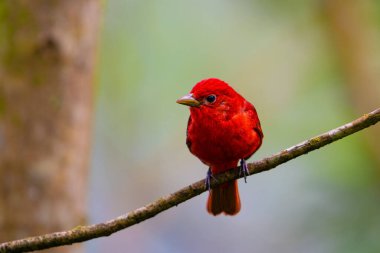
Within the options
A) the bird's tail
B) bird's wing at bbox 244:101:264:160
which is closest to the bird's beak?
bird's wing at bbox 244:101:264:160

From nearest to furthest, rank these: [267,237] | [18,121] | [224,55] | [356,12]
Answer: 1. [18,121]
2. [356,12]
3. [267,237]
4. [224,55]

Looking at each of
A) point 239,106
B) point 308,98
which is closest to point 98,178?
point 308,98

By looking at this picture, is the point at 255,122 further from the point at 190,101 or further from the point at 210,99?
the point at 190,101

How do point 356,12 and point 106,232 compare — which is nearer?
point 106,232

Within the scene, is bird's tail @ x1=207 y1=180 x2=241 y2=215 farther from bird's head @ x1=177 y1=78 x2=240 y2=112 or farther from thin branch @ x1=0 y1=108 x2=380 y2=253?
thin branch @ x1=0 y1=108 x2=380 y2=253

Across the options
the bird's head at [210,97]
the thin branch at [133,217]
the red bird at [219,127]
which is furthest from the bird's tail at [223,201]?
the thin branch at [133,217]

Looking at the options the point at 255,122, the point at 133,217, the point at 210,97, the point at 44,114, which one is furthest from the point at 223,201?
the point at 133,217

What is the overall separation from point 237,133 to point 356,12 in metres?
2.73

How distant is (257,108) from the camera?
6660 millimetres

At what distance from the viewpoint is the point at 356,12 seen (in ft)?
19.0

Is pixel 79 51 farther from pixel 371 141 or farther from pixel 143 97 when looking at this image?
pixel 143 97

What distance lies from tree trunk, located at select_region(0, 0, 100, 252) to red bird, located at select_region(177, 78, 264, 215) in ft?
2.60

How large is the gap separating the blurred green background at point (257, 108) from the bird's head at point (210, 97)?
1.82m

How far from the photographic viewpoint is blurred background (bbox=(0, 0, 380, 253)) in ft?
17.7
